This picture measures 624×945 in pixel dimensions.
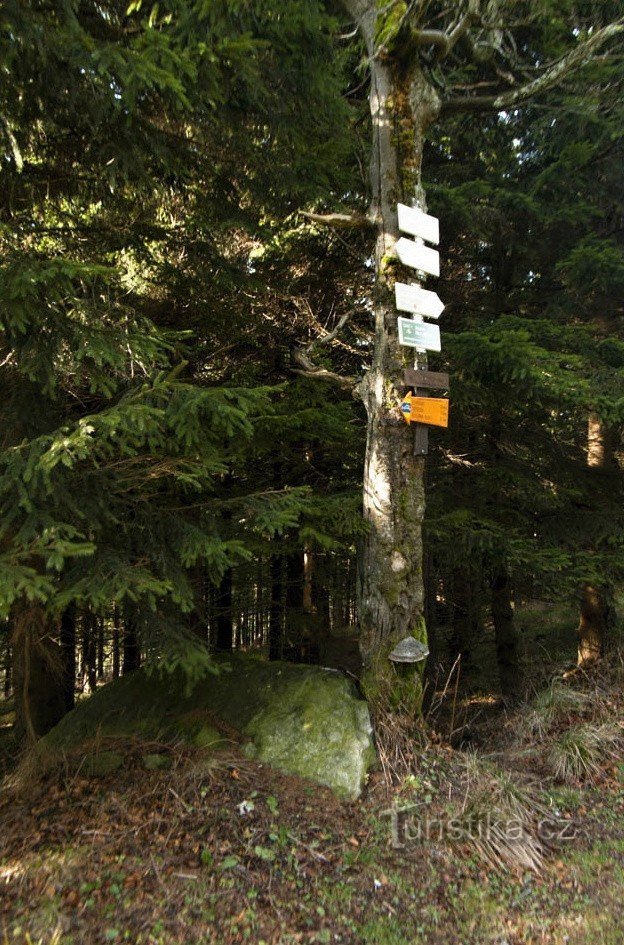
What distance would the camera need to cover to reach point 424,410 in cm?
469

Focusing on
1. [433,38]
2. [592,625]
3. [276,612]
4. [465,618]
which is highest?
[433,38]

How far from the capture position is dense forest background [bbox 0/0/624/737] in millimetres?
3695

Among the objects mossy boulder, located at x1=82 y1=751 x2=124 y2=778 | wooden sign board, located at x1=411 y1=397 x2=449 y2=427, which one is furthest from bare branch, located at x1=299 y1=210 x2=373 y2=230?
mossy boulder, located at x1=82 y1=751 x2=124 y2=778

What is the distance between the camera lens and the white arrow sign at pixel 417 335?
4.56 metres

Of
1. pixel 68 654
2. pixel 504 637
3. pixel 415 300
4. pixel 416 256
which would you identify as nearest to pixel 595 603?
pixel 504 637

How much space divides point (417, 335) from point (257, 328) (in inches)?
128

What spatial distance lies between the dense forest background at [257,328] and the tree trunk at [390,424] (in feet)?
1.33

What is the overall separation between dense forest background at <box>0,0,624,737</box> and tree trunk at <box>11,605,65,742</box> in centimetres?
4

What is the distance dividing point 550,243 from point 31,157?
23.3 feet

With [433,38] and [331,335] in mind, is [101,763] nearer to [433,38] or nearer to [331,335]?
[331,335]

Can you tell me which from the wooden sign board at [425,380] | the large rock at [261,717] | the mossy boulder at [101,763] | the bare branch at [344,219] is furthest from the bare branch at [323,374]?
the mossy boulder at [101,763]

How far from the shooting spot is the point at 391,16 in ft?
15.2

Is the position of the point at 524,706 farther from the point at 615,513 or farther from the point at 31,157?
the point at 31,157

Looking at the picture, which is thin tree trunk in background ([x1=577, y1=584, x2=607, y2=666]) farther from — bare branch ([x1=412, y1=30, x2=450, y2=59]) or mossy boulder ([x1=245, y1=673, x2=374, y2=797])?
A: bare branch ([x1=412, y1=30, x2=450, y2=59])
